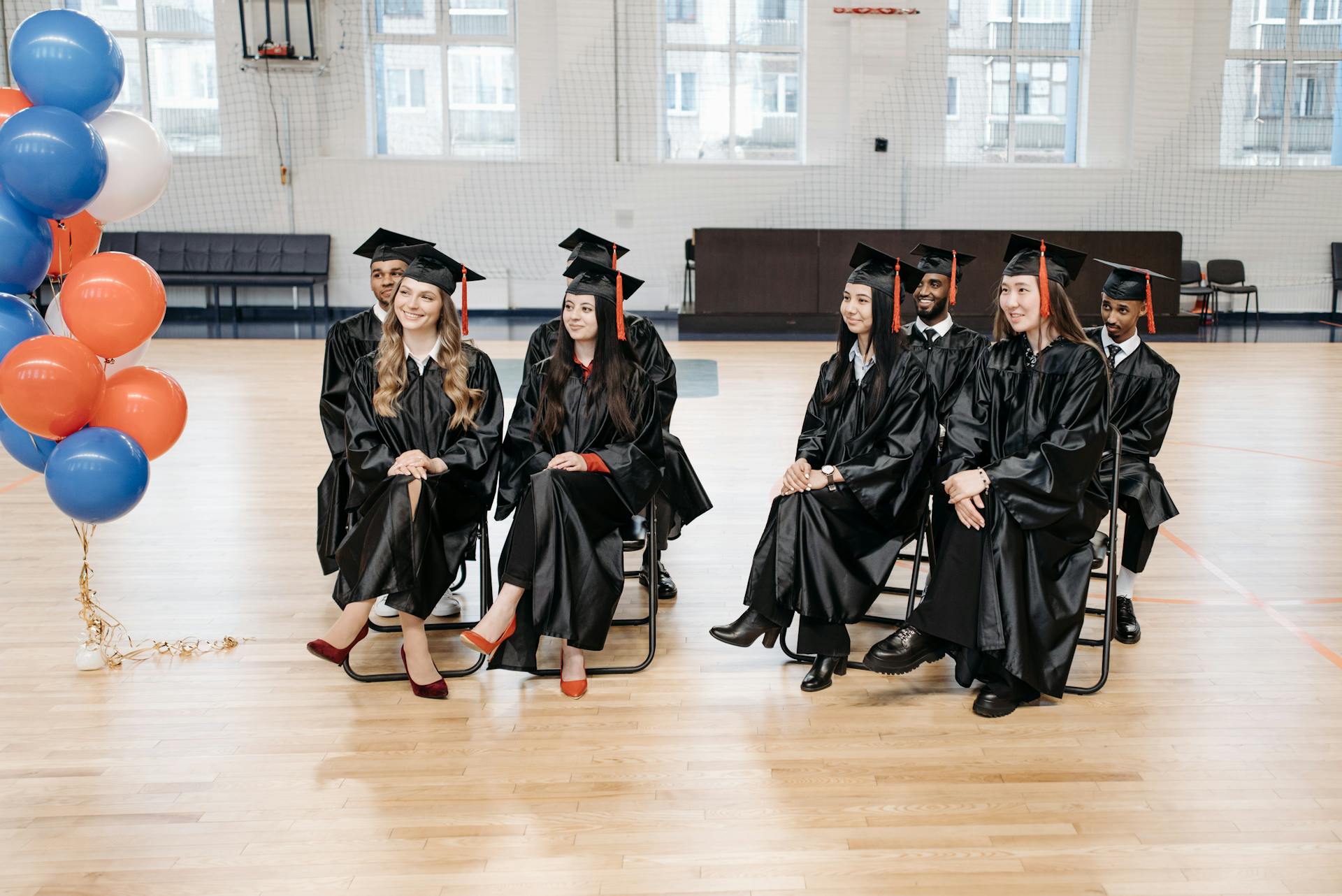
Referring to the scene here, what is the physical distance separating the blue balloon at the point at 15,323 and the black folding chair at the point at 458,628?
1.38 meters

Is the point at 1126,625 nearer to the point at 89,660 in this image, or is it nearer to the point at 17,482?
the point at 89,660

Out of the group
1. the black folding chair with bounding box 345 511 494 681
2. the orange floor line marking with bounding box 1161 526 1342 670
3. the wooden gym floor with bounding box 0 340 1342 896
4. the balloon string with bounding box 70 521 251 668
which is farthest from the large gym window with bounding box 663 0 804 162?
the balloon string with bounding box 70 521 251 668

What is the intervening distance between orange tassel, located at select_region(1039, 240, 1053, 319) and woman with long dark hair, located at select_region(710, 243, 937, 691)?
17.6 inches

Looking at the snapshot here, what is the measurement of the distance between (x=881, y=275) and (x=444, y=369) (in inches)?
60.4

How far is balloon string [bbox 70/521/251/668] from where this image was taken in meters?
3.92

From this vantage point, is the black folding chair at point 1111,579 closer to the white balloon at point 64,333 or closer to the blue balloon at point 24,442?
the white balloon at point 64,333

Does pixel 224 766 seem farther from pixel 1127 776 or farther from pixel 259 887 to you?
pixel 1127 776

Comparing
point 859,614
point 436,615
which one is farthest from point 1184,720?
point 436,615

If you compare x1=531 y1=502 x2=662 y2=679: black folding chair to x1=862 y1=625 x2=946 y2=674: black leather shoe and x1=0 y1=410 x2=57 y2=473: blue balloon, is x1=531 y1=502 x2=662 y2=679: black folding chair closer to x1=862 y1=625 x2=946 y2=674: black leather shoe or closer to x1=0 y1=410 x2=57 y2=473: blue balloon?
x1=862 y1=625 x2=946 y2=674: black leather shoe

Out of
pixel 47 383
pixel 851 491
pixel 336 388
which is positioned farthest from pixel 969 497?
pixel 47 383

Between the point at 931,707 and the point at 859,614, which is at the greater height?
the point at 859,614

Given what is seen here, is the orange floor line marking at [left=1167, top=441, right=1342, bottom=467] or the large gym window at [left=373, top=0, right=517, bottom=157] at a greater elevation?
the large gym window at [left=373, top=0, right=517, bottom=157]

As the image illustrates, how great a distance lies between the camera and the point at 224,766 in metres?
3.18

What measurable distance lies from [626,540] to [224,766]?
2029 mm
